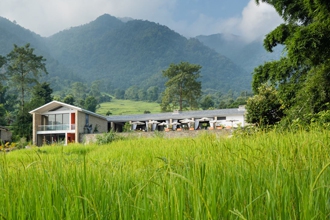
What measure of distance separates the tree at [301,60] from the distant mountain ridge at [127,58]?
119 meters

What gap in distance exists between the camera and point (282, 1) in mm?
12250

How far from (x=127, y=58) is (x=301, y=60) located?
171754 millimetres

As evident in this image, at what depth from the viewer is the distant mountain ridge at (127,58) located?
142 metres

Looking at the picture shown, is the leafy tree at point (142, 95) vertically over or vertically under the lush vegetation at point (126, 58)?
under

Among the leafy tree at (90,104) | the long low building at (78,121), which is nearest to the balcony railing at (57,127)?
the long low building at (78,121)

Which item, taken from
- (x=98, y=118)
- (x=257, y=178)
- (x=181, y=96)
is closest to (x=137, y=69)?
(x=181, y=96)

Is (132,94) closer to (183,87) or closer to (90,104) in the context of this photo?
(90,104)

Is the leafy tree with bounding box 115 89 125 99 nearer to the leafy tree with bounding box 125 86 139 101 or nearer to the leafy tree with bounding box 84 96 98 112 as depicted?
the leafy tree with bounding box 125 86 139 101

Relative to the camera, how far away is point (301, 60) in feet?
31.0

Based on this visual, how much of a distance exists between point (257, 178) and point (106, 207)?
3.48 ft

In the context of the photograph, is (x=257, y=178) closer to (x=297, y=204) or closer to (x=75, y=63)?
(x=297, y=204)

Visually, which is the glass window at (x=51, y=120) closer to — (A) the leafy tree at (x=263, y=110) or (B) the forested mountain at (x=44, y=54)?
(A) the leafy tree at (x=263, y=110)

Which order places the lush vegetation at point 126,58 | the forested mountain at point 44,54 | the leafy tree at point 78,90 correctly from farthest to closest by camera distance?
the lush vegetation at point 126,58 < the forested mountain at point 44,54 < the leafy tree at point 78,90

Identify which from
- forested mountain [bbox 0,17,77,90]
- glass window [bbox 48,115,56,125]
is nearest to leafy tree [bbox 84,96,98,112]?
glass window [bbox 48,115,56,125]
